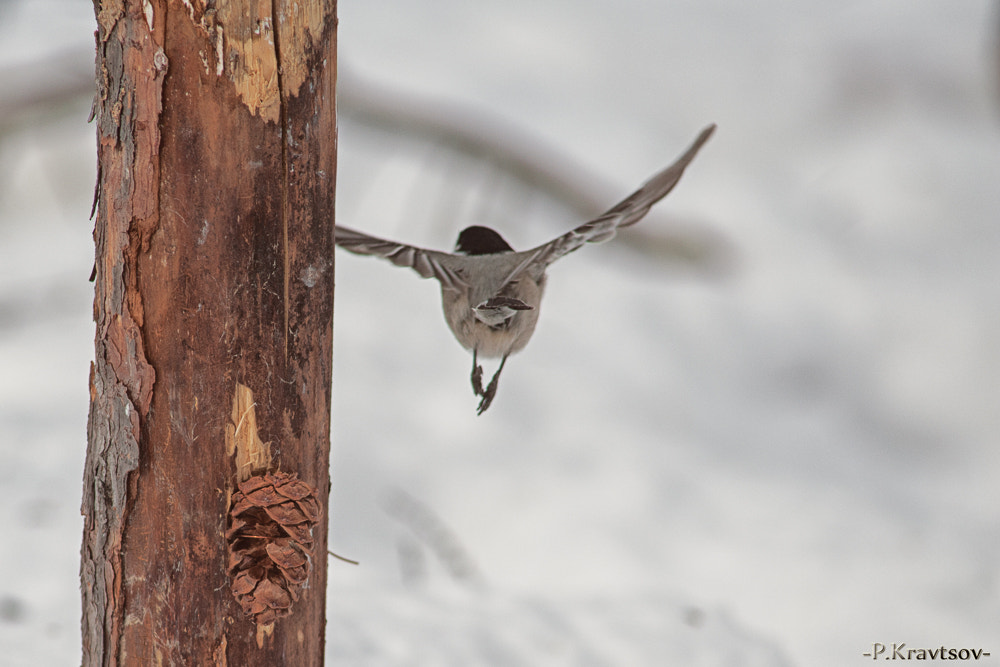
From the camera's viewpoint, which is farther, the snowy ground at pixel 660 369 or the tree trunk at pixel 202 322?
the snowy ground at pixel 660 369

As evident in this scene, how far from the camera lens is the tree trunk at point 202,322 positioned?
4.74ft

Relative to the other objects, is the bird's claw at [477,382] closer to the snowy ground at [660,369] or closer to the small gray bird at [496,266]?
the small gray bird at [496,266]

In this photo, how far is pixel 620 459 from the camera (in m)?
4.64

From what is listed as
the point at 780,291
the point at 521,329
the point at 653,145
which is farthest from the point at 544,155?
the point at 521,329

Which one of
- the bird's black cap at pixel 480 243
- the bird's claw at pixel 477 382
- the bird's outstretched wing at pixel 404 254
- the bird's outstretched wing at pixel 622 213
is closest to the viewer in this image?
the bird's outstretched wing at pixel 622 213

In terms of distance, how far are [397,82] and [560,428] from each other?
9.20 feet

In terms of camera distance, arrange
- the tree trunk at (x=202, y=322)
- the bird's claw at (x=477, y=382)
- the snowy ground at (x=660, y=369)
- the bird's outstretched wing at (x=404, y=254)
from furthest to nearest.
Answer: the snowy ground at (x=660, y=369), the bird's claw at (x=477, y=382), the bird's outstretched wing at (x=404, y=254), the tree trunk at (x=202, y=322)

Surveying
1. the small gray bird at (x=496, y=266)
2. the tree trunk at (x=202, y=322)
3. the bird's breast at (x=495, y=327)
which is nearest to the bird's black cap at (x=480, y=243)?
the small gray bird at (x=496, y=266)

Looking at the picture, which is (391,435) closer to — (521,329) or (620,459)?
(620,459)

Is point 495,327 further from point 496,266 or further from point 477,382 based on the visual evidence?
point 477,382

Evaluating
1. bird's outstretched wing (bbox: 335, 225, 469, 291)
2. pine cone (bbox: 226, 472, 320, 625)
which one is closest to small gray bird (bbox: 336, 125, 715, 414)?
bird's outstretched wing (bbox: 335, 225, 469, 291)

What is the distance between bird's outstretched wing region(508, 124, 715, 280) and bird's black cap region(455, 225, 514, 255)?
0.92 ft
